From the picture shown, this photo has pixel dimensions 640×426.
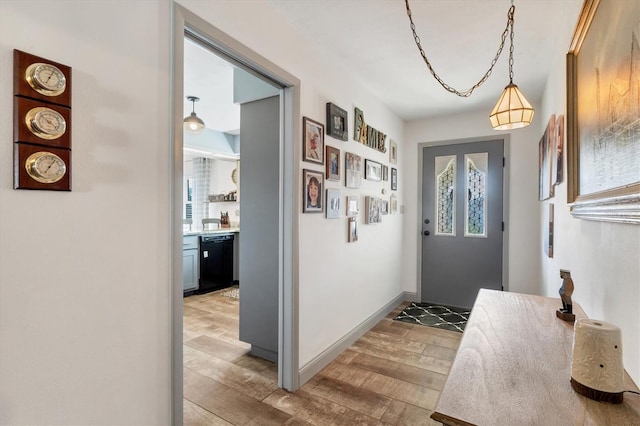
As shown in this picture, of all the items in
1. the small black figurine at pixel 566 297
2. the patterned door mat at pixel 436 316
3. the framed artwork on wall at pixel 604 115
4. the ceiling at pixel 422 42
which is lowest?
the patterned door mat at pixel 436 316

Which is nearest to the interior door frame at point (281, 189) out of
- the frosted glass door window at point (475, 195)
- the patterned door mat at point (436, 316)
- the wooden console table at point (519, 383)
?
the wooden console table at point (519, 383)

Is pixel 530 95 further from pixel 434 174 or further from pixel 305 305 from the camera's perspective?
pixel 305 305

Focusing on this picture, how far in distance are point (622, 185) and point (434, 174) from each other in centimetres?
344

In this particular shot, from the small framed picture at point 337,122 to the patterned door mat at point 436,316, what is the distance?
2.22m

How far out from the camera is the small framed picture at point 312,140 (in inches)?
90.1

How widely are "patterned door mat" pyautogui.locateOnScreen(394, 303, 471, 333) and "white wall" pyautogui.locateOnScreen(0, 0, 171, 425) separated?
287cm

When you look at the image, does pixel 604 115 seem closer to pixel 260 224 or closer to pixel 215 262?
pixel 260 224

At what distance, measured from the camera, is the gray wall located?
103 inches

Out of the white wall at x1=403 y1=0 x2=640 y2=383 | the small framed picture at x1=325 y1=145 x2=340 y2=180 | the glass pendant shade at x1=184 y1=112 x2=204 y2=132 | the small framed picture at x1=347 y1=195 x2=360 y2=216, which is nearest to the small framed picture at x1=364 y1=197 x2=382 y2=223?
the small framed picture at x1=347 y1=195 x2=360 y2=216

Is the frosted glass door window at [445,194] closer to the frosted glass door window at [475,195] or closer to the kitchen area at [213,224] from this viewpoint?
the frosted glass door window at [475,195]

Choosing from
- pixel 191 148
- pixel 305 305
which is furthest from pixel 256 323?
pixel 191 148

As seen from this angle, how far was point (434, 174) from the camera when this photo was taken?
4.26 metres

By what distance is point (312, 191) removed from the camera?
238 centimetres

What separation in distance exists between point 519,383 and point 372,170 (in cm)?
271
